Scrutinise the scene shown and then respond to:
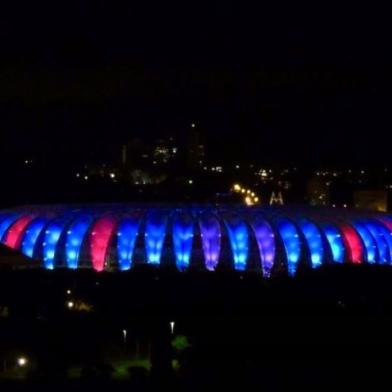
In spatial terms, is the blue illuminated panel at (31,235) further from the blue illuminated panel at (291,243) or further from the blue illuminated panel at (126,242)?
the blue illuminated panel at (291,243)

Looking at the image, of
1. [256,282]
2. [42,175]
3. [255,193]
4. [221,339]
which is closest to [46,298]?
[256,282]

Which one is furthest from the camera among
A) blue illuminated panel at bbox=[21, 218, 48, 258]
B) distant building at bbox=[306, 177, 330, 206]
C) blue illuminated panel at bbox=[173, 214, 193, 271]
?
distant building at bbox=[306, 177, 330, 206]

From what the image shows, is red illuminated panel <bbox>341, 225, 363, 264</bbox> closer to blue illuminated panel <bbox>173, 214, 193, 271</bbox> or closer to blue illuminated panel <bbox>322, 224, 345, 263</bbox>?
blue illuminated panel <bbox>322, 224, 345, 263</bbox>

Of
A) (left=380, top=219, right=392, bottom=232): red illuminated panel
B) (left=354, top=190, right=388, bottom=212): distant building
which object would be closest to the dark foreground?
(left=380, top=219, right=392, bottom=232): red illuminated panel

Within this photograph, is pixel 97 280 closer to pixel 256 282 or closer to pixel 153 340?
pixel 256 282

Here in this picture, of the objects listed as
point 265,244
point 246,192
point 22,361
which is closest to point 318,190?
point 246,192
